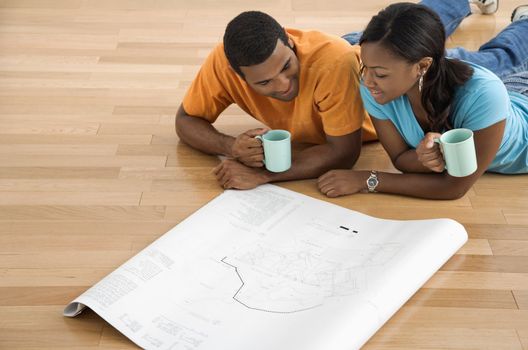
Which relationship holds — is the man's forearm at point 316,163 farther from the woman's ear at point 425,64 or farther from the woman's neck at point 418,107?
the woman's ear at point 425,64

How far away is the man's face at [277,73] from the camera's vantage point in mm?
1886

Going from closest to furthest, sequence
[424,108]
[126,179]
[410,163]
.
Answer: [424,108] < [410,163] < [126,179]

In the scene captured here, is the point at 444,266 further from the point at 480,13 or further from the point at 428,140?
the point at 480,13

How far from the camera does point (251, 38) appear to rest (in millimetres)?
1858

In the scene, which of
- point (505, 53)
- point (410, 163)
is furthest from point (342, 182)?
point (505, 53)

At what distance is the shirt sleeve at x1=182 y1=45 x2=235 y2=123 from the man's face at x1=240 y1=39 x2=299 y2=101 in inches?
9.3

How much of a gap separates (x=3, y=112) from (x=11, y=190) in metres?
0.53

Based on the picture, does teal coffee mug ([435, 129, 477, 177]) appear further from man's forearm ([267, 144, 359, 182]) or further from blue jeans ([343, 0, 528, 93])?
blue jeans ([343, 0, 528, 93])

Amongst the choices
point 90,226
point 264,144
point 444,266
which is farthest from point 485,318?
point 90,226

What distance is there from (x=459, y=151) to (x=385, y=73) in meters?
0.25

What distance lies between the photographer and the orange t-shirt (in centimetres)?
202

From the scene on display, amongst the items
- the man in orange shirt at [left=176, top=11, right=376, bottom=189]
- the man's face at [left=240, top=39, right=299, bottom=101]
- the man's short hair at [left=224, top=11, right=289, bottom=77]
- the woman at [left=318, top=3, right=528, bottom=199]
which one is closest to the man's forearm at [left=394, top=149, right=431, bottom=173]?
the woman at [left=318, top=3, right=528, bottom=199]

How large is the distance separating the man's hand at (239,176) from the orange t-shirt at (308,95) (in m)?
0.19

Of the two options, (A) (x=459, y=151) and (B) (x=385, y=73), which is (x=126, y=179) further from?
(A) (x=459, y=151)
